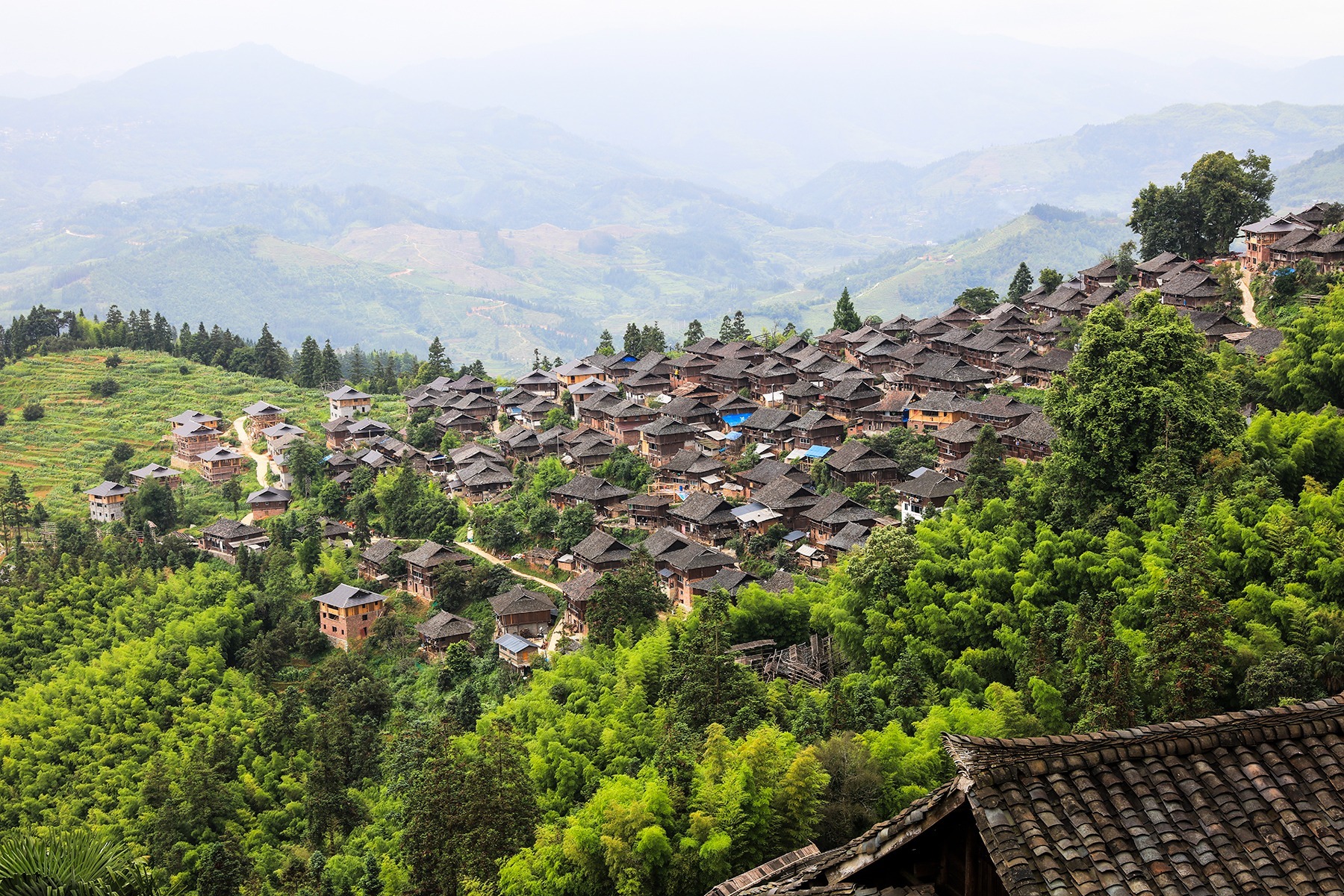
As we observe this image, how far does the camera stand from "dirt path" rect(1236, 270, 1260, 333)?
1224 inches

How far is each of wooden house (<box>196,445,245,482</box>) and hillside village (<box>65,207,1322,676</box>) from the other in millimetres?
118

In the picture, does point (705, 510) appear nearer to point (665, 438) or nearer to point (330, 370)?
point (665, 438)

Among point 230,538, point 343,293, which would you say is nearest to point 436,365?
point 230,538

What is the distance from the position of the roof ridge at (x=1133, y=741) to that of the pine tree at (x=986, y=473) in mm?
18269

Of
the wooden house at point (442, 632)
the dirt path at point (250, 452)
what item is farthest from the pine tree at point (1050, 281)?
the dirt path at point (250, 452)

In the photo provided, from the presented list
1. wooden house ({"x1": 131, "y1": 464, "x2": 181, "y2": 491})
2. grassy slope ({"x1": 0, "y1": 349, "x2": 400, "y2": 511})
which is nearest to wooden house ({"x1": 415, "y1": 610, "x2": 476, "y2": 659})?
grassy slope ({"x1": 0, "y1": 349, "x2": 400, "y2": 511})

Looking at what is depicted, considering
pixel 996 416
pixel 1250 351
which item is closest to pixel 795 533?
pixel 996 416

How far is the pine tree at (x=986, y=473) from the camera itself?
23.6 metres

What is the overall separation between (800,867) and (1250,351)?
82.3 ft

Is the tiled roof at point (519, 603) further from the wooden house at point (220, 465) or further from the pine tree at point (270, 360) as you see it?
the pine tree at point (270, 360)

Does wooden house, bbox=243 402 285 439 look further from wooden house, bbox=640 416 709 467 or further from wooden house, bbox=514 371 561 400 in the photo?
wooden house, bbox=640 416 709 467

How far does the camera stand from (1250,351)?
2577 centimetres

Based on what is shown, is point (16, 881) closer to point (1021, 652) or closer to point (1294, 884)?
point (1294, 884)

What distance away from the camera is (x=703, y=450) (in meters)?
37.0
